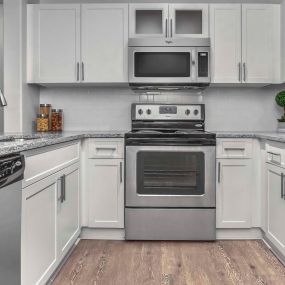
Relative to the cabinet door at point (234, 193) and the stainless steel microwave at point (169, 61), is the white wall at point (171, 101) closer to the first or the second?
the stainless steel microwave at point (169, 61)

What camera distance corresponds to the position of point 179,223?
9.93 feet

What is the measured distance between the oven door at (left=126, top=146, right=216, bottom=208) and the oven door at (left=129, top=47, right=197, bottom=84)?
0.64 meters

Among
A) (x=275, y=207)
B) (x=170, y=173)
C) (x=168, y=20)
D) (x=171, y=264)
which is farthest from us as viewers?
(x=168, y=20)

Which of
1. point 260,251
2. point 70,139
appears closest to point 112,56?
point 70,139

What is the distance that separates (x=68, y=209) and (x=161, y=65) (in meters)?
1.49

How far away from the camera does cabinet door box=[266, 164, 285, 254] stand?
251cm

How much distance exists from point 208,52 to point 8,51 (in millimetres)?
1679

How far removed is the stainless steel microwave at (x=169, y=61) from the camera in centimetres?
325

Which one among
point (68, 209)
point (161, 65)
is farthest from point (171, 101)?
point (68, 209)

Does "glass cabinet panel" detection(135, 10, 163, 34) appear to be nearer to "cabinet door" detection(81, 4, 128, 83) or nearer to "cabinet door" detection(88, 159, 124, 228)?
"cabinet door" detection(81, 4, 128, 83)

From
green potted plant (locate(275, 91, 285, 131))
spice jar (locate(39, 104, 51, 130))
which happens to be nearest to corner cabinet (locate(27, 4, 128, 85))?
spice jar (locate(39, 104, 51, 130))

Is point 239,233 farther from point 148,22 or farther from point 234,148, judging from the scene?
point 148,22

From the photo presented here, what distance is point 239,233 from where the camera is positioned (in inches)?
124

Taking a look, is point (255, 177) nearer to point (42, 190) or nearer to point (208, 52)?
point (208, 52)
